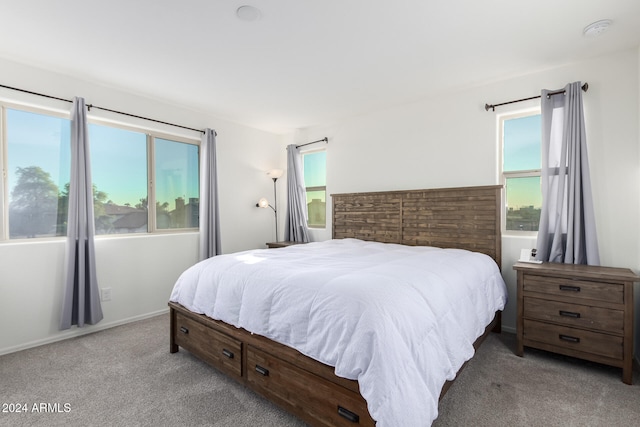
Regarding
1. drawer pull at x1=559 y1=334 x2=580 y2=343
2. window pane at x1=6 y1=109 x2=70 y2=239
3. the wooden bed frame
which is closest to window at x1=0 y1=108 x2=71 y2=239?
window pane at x1=6 y1=109 x2=70 y2=239

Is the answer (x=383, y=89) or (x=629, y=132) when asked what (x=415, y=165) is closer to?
(x=383, y=89)

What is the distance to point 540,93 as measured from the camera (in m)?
2.89

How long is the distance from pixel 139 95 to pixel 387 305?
3545 mm

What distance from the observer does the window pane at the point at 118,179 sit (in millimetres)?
3277

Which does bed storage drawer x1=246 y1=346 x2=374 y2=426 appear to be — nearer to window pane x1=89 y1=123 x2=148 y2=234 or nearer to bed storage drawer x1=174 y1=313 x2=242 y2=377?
bed storage drawer x1=174 y1=313 x2=242 y2=377

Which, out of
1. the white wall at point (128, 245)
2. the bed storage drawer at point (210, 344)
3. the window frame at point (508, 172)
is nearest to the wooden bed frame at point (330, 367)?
the bed storage drawer at point (210, 344)

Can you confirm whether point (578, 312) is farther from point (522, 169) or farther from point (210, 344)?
point (210, 344)

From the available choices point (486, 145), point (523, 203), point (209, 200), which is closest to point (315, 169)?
point (209, 200)

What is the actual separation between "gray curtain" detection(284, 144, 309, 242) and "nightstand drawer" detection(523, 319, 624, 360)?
2993 mm

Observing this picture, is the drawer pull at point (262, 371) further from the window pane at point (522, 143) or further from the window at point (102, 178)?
the window pane at point (522, 143)

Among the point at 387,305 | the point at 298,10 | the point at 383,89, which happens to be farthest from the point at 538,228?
the point at 298,10

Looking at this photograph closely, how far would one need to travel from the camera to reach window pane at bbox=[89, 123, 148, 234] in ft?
10.8

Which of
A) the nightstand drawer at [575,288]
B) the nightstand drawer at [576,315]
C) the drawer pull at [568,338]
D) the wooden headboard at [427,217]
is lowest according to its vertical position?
the drawer pull at [568,338]

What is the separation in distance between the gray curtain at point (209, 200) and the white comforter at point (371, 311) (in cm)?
151
